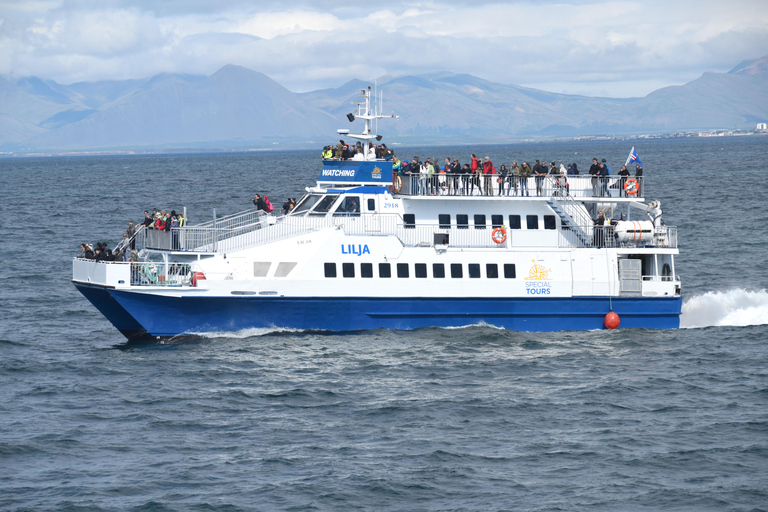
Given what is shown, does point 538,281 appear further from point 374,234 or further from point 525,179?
point 374,234

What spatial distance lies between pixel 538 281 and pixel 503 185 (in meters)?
3.77

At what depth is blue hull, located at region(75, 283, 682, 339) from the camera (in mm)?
31156

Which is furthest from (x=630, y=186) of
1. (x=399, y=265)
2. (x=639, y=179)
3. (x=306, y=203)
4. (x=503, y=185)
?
(x=306, y=203)

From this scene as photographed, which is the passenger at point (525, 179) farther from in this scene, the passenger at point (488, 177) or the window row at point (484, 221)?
the passenger at point (488, 177)

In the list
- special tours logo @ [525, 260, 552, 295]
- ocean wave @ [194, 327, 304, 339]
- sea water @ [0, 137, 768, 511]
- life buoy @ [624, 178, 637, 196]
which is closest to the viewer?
sea water @ [0, 137, 768, 511]

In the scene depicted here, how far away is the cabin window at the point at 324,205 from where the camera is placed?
3299 cm

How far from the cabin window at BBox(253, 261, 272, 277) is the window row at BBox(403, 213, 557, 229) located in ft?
17.4

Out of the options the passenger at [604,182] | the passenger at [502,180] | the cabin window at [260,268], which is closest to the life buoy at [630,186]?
the passenger at [604,182]

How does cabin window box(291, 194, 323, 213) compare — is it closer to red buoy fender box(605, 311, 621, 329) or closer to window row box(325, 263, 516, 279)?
window row box(325, 263, 516, 279)

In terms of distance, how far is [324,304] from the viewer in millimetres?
31609

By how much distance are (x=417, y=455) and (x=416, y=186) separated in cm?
1330

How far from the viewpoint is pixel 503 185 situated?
33469mm

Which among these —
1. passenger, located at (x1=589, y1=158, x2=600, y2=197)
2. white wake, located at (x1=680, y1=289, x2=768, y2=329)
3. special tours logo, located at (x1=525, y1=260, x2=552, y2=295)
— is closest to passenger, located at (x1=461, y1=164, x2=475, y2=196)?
special tours logo, located at (x1=525, y1=260, x2=552, y2=295)

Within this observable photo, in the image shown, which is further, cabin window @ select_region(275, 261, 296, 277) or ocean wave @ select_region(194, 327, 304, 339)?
ocean wave @ select_region(194, 327, 304, 339)
